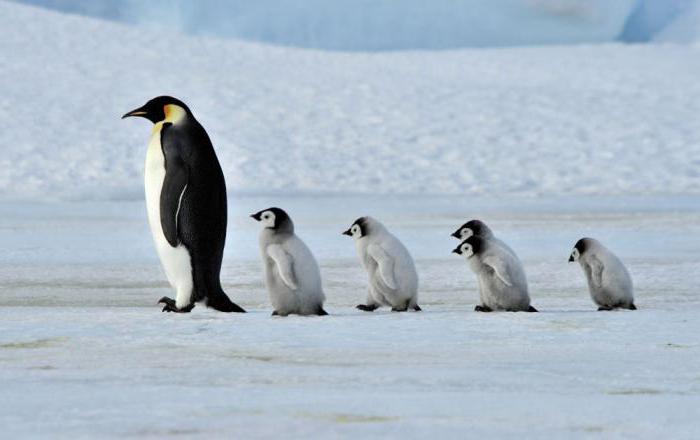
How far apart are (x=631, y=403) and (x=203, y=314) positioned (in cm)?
208

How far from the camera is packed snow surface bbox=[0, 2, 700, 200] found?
53.9 ft

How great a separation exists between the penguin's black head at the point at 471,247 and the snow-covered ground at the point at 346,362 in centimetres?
30

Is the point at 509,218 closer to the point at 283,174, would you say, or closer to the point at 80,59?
the point at 283,174

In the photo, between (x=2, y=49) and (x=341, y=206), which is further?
(x=2, y=49)

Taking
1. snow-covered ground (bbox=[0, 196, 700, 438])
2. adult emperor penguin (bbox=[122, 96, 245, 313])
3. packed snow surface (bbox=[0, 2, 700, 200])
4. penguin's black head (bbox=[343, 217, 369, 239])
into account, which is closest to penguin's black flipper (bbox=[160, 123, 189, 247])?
adult emperor penguin (bbox=[122, 96, 245, 313])

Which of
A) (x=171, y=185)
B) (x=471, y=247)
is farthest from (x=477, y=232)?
(x=171, y=185)

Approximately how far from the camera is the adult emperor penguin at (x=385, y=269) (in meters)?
4.54

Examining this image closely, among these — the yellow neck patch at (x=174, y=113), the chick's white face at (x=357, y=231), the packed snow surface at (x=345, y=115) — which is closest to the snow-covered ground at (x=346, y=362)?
the chick's white face at (x=357, y=231)

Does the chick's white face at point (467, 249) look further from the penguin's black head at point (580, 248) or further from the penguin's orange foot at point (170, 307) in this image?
the penguin's orange foot at point (170, 307)

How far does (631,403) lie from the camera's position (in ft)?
8.79

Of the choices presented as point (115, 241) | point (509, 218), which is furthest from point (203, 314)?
point (509, 218)

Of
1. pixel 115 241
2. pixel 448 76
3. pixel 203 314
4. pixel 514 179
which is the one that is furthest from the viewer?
pixel 448 76

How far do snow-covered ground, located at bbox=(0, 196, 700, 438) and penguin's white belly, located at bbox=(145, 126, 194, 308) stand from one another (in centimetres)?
16

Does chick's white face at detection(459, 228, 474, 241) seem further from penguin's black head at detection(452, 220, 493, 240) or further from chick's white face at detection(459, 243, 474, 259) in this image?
chick's white face at detection(459, 243, 474, 259)
